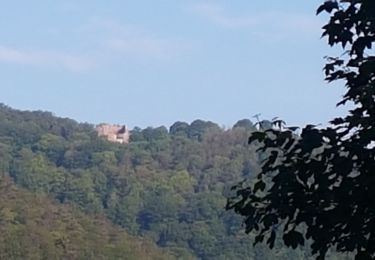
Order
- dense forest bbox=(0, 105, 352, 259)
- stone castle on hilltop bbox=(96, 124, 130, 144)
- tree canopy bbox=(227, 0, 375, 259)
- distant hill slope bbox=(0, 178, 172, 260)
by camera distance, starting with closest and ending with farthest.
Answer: tree canopy bbox=(227, 0, 375, 259)
distant hill slope bbox=(0, 178, 172, 260)
dense forest bbox=(0, 105, 352, 259)
stone castle on hilltop bbox=(96, 124, 130, 144)

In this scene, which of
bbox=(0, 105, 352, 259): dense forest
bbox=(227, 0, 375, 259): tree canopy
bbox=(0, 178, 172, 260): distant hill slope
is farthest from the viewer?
bbox=(0, 105, 352, 259): dense forest

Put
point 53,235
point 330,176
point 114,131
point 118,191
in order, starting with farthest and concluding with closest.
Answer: point 114,131, point 118,191, point 53,235, point 330,176

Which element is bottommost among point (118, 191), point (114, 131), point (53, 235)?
point (53, 235)

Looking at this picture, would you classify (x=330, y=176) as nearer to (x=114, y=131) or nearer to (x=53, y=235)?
(x=53, y=235)

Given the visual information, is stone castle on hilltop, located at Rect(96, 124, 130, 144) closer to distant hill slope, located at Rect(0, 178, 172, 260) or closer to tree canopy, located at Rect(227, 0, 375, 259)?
distant hill slope, located at Rect(0, 178, 172, 260)

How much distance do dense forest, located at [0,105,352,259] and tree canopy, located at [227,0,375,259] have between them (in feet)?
73.6

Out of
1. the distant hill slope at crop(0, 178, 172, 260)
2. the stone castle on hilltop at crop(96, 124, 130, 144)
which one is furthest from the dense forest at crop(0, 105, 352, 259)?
the stone castle on hilltop at crop(96, 124, 130, 144)

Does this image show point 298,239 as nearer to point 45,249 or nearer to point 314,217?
point 314,217

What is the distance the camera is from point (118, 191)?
171ft

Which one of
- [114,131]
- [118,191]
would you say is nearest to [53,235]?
[118,191]

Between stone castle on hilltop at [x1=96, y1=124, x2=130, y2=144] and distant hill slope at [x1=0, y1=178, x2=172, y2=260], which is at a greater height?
stone castle on hilltop at [x1=96, y1=124, x2=130, y2=144]

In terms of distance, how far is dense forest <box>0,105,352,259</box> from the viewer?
34125 millimetres

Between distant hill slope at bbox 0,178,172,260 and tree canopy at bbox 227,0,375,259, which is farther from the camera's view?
distant hill slope at bbox 0,178,172,260

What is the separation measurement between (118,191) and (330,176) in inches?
1927
